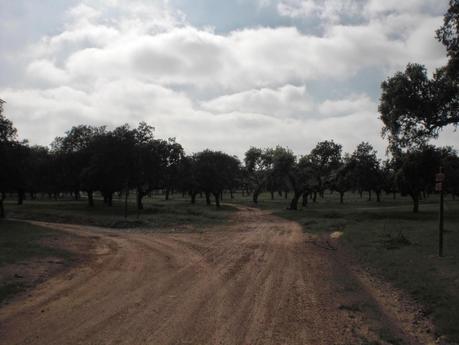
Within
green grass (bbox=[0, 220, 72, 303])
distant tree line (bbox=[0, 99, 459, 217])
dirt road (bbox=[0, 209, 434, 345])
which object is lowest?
green grass (bbox=[0, 220, 72, 303])

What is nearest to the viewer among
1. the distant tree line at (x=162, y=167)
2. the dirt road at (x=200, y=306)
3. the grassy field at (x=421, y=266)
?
the dirt road at (x=200, y=306)

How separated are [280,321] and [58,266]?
848 centimetres

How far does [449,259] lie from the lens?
13.8 meters

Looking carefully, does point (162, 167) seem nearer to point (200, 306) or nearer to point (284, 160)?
point (284, 160)

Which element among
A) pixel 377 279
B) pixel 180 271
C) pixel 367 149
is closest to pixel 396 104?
pixel 367 149

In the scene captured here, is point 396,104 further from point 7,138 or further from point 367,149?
point 7,138

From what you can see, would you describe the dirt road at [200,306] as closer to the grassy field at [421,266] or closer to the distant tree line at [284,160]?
the grassy field at [421,266]

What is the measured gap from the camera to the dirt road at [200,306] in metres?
6.77

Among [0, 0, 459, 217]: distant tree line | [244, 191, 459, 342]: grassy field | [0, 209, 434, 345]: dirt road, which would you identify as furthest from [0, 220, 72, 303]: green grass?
[0, 0, 459, 217]: distant tree line

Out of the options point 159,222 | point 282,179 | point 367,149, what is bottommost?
point 159,222

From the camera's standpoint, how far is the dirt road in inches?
267

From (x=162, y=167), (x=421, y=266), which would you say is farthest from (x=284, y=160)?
(x=421, y=266)

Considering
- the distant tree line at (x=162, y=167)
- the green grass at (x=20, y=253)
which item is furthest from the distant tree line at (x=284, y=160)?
the green grass at (x=20, y=253)

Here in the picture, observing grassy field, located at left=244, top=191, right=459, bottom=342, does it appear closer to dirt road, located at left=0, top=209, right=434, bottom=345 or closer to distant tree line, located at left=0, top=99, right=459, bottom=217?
dirt road, located at left=0, top=209, right=434, bottom=345
